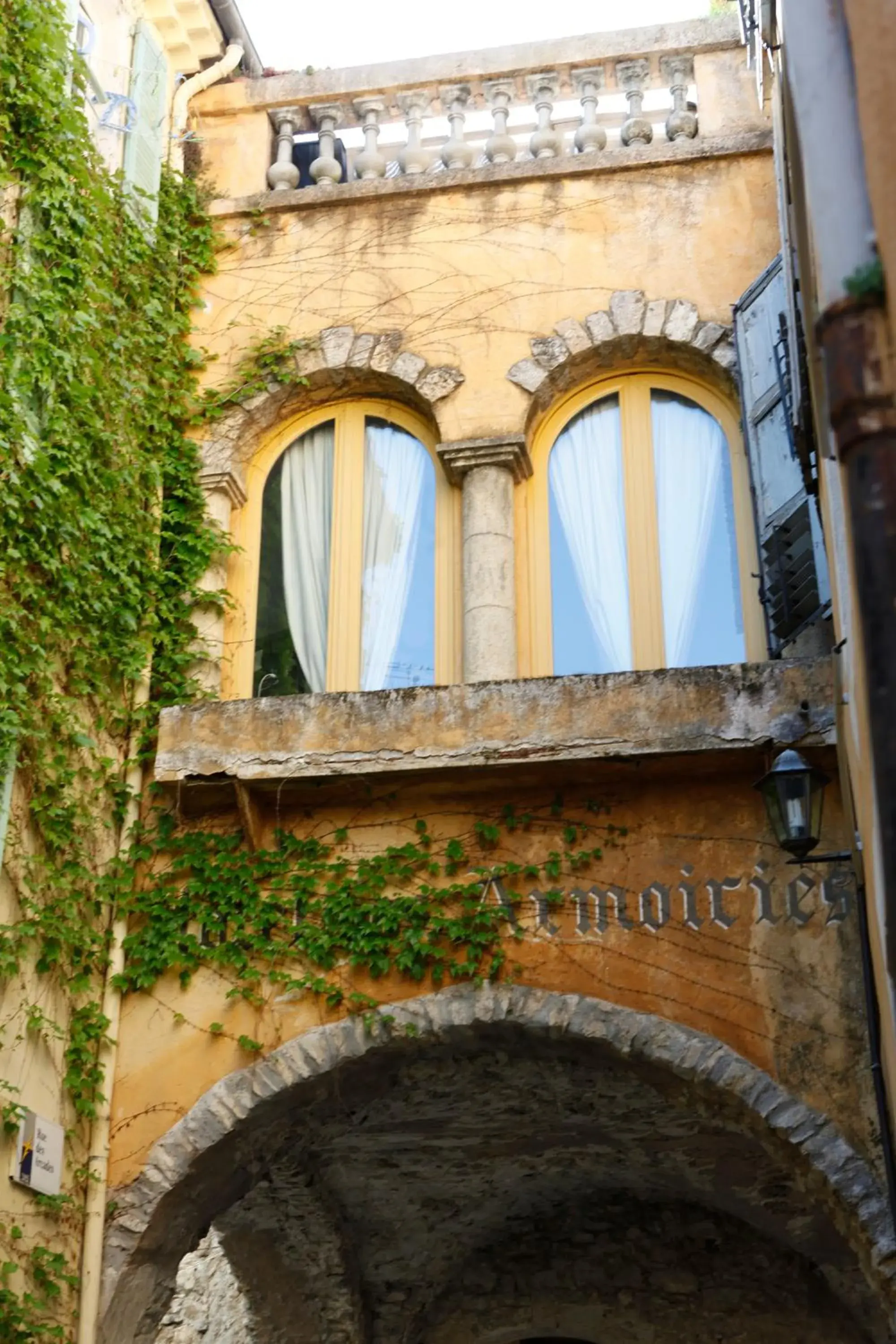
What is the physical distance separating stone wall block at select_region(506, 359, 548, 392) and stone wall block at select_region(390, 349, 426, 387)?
0.44 meters

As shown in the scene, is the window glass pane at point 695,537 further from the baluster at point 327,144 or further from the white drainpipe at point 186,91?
the white drainpipe at point 186,91

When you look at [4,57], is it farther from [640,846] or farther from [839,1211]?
[839,1211]

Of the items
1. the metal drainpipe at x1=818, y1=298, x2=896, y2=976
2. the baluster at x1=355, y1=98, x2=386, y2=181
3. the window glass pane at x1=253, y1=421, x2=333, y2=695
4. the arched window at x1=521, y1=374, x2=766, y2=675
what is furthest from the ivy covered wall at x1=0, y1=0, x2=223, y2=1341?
the metal drainpipe at x1=818, y1=298, x2=896, y2=976

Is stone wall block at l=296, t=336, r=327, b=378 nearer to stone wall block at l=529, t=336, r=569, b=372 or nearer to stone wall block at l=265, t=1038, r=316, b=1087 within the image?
stone wall block at l=529, t=336, r=569, b=372

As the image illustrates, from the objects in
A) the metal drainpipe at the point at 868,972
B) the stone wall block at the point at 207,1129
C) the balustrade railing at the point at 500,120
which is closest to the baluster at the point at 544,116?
the balustrade railing at the point at 500,120

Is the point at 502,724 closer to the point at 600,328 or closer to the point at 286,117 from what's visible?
the point at 600,328

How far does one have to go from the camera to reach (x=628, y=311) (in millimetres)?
7898

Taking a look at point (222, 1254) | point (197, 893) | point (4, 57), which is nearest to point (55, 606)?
point (197, 893)

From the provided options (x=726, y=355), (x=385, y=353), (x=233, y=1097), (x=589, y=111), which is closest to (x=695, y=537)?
(x=726, y=355)

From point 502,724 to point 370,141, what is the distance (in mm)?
3830

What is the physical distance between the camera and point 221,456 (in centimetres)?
788

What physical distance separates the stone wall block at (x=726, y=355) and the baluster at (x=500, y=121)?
5.17 feet

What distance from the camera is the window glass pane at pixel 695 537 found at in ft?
24.4

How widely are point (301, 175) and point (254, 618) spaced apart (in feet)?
9.27
